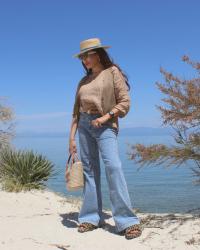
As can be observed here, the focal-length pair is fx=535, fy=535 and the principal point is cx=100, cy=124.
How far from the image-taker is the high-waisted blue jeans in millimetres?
5648

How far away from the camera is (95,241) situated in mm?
5621

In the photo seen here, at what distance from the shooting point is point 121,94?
5738mm

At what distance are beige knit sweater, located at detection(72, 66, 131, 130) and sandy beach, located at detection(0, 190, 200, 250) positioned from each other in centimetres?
122

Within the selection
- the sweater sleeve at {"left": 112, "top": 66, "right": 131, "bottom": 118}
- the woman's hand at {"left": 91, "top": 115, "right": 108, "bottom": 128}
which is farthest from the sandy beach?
the sweater sleeve at {"left": 112, "top": 66, "right": 131, "bottom": 118}

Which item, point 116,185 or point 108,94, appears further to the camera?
point 108,94

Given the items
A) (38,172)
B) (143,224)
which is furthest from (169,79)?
(38,172)

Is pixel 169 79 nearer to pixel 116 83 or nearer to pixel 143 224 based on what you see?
pixel 116 83

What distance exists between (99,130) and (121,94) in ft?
1.50

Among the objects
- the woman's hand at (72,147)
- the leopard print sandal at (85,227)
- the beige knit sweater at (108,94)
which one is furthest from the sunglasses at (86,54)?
the leopard print sandal at (85,227)

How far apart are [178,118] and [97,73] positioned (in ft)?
4.08

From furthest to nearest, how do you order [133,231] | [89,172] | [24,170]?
[24,170] → [89,172] → [133,231]

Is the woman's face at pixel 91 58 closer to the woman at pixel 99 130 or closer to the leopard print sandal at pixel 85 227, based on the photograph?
the woman at pixel 99 130

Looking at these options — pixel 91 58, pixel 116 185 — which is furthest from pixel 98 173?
pixel 91 58

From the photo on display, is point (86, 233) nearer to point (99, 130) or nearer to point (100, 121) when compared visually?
point (99, 130)
